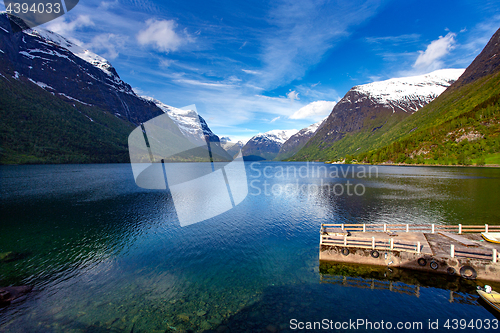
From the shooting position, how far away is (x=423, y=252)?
2542 centimetres

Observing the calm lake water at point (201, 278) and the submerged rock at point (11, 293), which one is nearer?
the calm lake water at point (201, 278)

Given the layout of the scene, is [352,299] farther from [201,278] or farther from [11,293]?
[11,293]

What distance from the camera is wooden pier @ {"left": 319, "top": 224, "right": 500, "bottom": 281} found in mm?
23344

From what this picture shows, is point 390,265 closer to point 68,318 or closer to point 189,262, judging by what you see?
point 189,262

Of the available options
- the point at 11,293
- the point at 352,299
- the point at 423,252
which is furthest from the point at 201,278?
the point at 423,252

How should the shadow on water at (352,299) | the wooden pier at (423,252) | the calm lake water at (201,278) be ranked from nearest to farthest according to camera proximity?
the shadow on water at (352,299) < the calm lake water at (201,278) < the wooden pier at (423,252)

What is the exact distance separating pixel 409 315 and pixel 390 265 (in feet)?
27.4

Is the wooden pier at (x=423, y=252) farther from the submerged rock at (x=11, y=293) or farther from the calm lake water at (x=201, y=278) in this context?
the submerged rock at (x=11, y=293)

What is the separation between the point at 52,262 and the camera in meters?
28.1

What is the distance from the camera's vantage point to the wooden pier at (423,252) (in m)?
23.3

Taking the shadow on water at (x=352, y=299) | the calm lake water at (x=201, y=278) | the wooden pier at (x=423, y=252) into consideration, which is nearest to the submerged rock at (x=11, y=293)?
the calm lake water at (x=201, y=278)

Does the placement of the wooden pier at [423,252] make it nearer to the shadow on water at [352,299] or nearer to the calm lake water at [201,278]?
the shadow on water at [352,299]

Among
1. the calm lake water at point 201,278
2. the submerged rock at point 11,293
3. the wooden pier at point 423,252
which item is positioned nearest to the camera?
the calm lake water at point 201,278

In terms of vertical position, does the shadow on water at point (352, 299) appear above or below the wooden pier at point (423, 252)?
below
